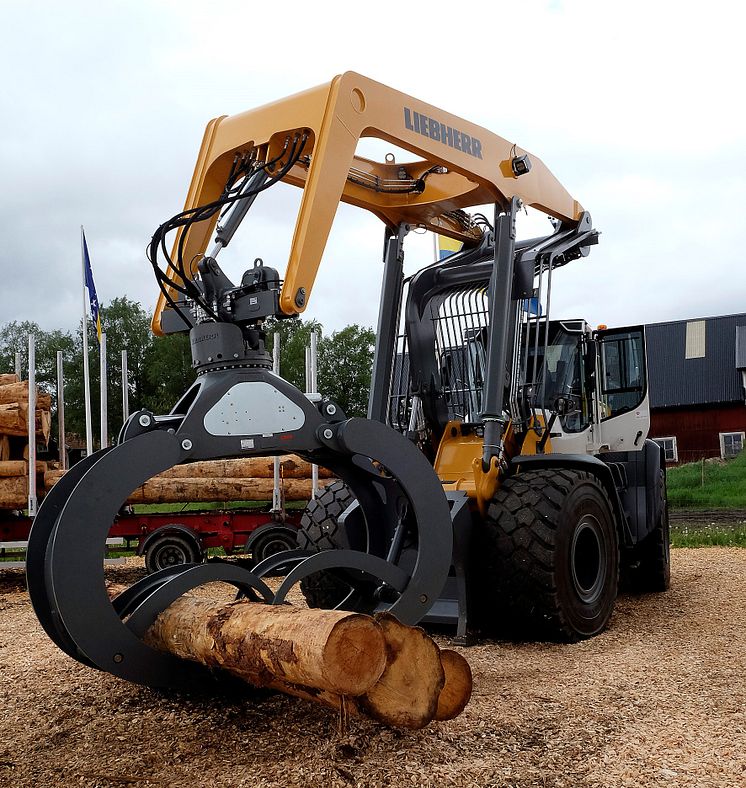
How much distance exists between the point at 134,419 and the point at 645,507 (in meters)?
5.01

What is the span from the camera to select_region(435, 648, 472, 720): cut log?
12.5ft

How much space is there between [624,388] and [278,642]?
17.0ft

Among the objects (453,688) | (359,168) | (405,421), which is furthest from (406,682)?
(359,168)

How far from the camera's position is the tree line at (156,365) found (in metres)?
35.9

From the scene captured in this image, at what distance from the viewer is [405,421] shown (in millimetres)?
6840

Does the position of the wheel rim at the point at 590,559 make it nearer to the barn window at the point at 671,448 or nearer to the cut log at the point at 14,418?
the cut log at the point at 14,418

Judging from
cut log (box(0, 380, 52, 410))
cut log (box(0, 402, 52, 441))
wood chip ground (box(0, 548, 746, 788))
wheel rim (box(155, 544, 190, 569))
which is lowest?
wheel rim (box(155, 544, 190, 569))

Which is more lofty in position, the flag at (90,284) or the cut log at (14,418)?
the flag at (90,284)

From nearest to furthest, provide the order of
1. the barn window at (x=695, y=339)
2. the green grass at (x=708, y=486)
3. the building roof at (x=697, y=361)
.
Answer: the green grass at (x=708, y=486)
the building roof at (x=697, y=361)
the barn window at (x=695, y=339)

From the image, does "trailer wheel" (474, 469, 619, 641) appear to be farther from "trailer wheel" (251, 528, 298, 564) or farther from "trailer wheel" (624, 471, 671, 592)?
"trailer wheel" (251, 528, 298, 564)

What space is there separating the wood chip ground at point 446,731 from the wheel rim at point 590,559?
1.55ft

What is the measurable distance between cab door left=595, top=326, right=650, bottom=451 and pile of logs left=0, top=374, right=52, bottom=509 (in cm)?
669

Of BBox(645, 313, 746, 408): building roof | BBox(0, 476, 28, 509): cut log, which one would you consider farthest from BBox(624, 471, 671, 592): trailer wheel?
BBox(645, 313, 746, 408): building roof

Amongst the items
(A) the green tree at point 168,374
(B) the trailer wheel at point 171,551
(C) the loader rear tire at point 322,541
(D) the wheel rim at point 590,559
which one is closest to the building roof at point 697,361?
(A) the green tree at point 168,374
